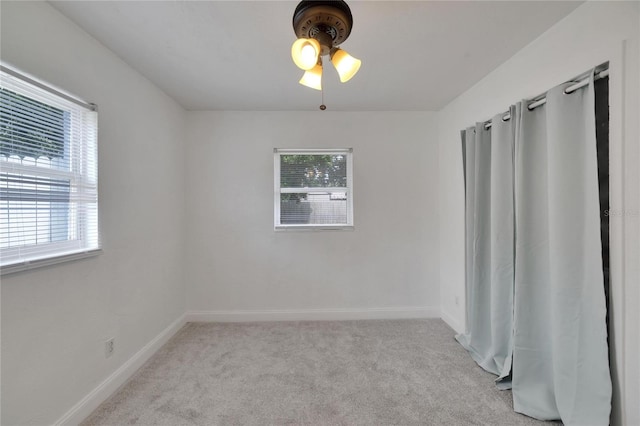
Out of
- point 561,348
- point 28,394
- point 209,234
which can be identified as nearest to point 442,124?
point 561,348

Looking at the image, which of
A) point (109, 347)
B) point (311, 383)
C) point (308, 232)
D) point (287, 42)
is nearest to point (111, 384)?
point (109, 347)

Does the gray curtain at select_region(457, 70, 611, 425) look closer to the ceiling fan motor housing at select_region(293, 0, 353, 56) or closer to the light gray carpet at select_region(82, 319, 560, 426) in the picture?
the light gray carpet at select_region(82, 319, 560, 426)

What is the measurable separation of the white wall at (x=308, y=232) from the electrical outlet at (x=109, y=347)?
3.73 feet

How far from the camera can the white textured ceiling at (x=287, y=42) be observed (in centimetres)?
146

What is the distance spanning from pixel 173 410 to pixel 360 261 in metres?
2.14

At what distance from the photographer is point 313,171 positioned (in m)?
3.08

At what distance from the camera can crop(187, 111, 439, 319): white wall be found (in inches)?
118

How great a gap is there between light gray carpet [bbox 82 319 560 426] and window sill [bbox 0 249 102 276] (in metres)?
1.05

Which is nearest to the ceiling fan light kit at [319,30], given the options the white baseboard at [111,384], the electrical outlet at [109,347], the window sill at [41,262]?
the window sill at [41,262]

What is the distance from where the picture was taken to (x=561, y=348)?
148 cm

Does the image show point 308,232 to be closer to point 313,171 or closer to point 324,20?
point 313,171

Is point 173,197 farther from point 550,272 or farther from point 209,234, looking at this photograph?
point 550,272

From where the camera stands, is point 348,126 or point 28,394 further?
point 348,126

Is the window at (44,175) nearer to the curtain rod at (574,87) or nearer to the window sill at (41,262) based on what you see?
the window sill at (41,262)
